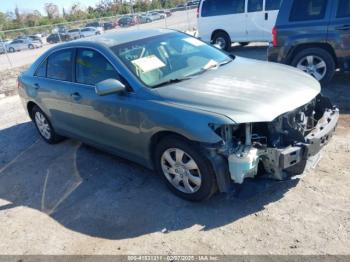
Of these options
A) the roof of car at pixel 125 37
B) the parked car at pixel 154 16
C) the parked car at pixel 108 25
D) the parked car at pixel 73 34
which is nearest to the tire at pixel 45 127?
the roof of car at pixel 125 37

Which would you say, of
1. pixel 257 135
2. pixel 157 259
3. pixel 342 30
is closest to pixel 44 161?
pixel 157 259

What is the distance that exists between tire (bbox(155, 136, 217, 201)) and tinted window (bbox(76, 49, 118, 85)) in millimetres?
1060

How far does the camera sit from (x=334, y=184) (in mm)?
3766

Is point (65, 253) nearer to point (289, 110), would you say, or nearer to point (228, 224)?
point (228, 224)

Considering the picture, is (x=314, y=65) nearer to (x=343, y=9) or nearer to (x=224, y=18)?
(x=343, y=9)

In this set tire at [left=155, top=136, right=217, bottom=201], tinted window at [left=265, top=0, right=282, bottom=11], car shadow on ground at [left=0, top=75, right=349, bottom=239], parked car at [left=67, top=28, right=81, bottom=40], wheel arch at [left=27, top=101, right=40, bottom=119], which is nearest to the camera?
tire at [left=155, top=136, right=217, bottom=201]

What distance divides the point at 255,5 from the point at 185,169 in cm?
958

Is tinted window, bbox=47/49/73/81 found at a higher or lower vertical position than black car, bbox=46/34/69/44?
higher

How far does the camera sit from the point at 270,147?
329cm

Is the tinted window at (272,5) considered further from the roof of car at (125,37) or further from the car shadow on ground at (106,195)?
the roof of car at (125,37)

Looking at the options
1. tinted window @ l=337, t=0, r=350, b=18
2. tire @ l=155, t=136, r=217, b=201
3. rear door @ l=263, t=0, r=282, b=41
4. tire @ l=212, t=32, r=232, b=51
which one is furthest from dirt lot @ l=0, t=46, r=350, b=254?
tire @ l=212, t=32, r=232, b=51

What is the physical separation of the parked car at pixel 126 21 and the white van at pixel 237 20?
19569 mm

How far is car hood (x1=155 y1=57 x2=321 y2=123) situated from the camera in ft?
10.6

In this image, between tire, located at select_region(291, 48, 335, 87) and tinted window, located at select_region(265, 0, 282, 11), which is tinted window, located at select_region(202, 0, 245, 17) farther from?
tire, located at select_region(291, 48, 335, 87)
